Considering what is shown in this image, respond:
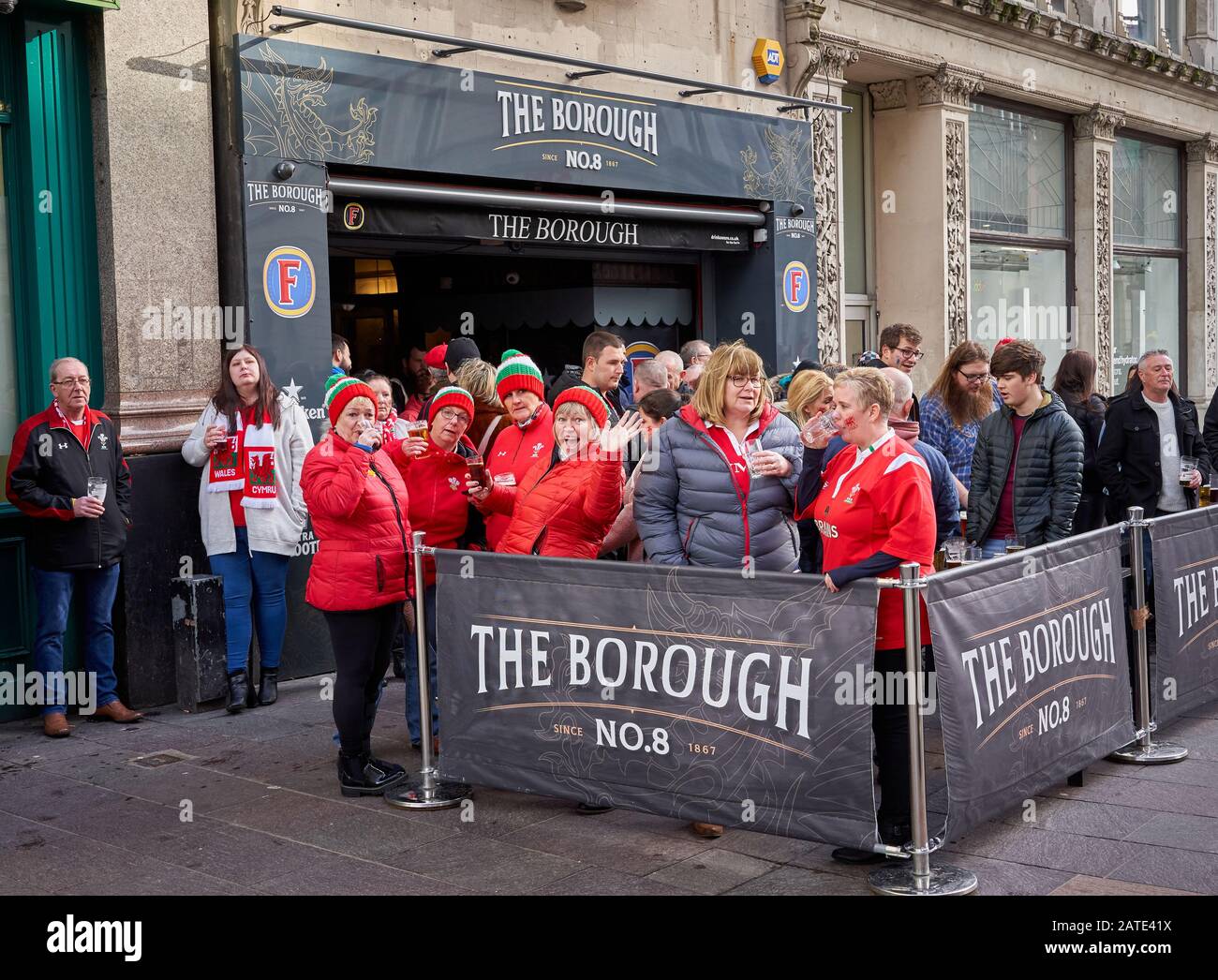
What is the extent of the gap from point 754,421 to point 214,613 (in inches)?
153

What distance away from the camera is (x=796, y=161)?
43.2 feet

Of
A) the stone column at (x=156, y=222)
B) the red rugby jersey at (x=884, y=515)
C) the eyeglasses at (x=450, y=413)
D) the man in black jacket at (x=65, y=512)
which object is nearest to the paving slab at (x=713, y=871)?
the red rugby jersey at (x=884, y=515)

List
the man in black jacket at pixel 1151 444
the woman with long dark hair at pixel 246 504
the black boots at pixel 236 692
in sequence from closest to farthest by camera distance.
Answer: the black boots at pixel 236 692
the woman with long dark hair at pixel 246 504
the man in black jacket at pixel 1151 444

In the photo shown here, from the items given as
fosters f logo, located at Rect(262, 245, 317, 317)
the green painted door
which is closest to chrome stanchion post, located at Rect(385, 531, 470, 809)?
the green painted door

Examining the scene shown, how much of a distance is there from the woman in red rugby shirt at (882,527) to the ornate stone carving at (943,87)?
10.5 metres

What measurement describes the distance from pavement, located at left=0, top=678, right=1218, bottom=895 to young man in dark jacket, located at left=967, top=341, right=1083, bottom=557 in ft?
4.30

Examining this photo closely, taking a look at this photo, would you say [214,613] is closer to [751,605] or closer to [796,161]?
[751,605]

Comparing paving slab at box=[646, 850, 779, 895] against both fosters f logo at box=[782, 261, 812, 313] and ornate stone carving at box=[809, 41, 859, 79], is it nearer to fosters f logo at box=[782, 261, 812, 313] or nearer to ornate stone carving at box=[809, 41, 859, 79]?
fosters f logo at box=[782, 261, 812, 313]

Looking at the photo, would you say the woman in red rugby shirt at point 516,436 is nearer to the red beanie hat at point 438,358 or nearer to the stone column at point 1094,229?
the red beanie hat at point 438,358

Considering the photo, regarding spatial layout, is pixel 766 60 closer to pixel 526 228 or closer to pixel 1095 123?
pixel 526 228

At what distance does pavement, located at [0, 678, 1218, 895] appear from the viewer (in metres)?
5.34

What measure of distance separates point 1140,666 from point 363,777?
12.6ft

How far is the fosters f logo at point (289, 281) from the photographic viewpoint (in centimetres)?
903
